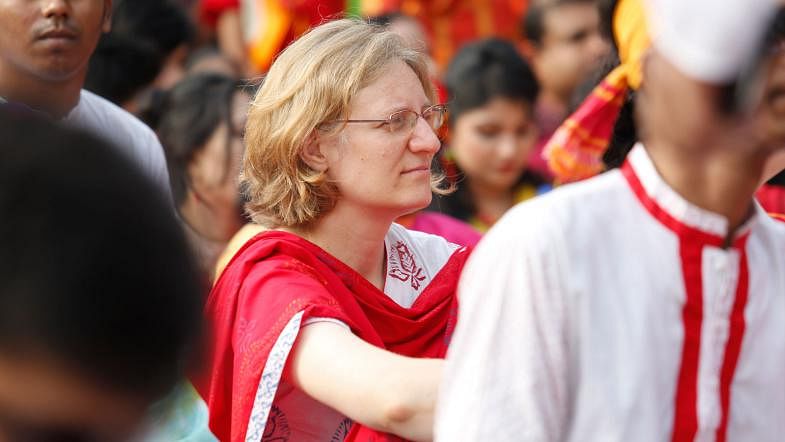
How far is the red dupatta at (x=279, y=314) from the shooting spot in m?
2.39

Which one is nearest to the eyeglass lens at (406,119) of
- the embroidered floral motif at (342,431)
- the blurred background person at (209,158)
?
the embroidered floral motif at (342,431)

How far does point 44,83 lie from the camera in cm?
346

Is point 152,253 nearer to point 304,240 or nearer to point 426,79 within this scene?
point 304,240

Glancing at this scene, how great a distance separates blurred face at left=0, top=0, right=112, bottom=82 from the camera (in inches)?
134

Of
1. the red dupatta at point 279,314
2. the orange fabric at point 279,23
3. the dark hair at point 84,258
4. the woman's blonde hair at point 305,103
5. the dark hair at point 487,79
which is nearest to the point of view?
the dark hair at point 84,258

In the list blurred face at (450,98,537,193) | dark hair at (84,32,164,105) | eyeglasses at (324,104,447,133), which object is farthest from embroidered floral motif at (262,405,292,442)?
dark hair at (84,32,164,105)

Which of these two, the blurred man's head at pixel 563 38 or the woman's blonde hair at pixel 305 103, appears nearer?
the woman's blonde hair at pixel 305 103

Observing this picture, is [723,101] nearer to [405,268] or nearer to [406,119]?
[406,119]

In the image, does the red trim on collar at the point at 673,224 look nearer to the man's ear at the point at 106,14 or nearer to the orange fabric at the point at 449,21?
the man's ear at the point at 106,14

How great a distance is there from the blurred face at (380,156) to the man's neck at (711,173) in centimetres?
110

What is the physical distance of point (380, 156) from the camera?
2627 mm

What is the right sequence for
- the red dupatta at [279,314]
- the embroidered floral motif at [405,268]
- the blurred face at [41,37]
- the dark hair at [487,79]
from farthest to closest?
the dark hair at [487,79], the blurred face at [41,37], the embroidered floral motif at [405,268], the red dupatta at [279,314]

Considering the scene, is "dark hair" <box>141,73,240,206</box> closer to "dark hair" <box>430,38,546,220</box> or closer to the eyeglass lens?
"dark hair" <box>430,38,546,220</box>

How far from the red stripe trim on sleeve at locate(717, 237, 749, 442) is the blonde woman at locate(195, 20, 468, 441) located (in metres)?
0.93
